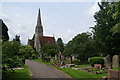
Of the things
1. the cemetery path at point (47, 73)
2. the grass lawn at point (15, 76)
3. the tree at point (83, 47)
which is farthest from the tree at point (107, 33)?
the grass lawn at point (15, 76)

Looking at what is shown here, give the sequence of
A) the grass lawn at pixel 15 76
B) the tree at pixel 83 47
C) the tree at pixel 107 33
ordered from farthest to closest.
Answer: the tree at pixel 83 47 < the tree at pixel 107 33 < the grass lawn at pixel 15 76

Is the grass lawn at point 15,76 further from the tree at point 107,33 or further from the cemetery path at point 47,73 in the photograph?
the tree at point 107,33

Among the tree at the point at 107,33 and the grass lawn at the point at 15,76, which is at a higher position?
the tree at the point at 107,33

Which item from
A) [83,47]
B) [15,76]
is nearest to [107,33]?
[83,47]

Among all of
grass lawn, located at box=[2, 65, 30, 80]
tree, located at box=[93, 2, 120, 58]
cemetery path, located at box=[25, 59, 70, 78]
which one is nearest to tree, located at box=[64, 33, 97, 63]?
tree, located at box=[93, 2, 120, 58]

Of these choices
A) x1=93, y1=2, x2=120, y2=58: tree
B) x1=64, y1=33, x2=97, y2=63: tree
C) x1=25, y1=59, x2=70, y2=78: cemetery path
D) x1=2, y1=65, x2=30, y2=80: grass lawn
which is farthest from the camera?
x1=64, y1=33, x2=97, y2=63: tree

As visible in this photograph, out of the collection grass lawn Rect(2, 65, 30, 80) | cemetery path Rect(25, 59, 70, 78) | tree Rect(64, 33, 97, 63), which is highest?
tree Rect(64, 33, 97, 63)

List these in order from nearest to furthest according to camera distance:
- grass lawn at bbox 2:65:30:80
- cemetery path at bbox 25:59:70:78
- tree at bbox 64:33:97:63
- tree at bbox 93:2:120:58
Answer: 1. grass lawn at bbox 2:65:30:80
2. cemetery path at bbox 25:59:70:78
3. tree at bbox 93:2:120:58
4. tree at bbox 64:33:97:63

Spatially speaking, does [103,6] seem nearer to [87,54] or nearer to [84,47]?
[84,47]

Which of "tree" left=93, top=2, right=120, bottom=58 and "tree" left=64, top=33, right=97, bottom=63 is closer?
"tree" left=93, top=2, right=120, bottom=58

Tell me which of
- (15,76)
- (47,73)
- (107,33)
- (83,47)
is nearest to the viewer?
(15,76)

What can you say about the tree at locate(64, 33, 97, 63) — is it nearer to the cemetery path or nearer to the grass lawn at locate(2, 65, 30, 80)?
the cemetery path

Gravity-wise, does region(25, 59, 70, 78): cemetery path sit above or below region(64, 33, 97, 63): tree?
below

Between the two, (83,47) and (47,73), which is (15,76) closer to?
(47,73)
